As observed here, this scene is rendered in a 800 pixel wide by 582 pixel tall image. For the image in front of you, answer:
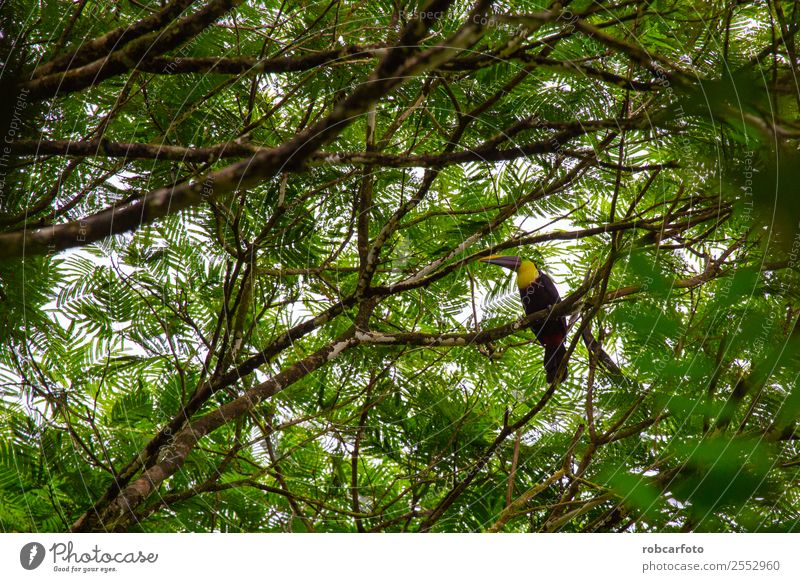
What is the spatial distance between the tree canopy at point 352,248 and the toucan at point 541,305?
0.17 feet

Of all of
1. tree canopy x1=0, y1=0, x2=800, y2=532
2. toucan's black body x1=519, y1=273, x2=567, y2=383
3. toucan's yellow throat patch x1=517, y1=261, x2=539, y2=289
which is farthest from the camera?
toucan's yellow throat patch x1=517, y1=261, x2=539, y2=289

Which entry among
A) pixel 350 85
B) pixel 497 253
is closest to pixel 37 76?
pixel 350 85

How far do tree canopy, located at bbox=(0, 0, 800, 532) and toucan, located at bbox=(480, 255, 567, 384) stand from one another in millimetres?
53

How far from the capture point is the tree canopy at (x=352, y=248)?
1156 mm

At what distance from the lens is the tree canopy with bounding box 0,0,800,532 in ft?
3.79

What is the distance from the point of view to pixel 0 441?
4.67 feet

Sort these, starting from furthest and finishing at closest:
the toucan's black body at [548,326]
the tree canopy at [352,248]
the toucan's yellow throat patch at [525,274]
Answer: the toucan's yellow throat patch at [525,274]
the toucan's black body at [548,326]
the tree canopy at [352,248]

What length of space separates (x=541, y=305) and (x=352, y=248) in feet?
2.81

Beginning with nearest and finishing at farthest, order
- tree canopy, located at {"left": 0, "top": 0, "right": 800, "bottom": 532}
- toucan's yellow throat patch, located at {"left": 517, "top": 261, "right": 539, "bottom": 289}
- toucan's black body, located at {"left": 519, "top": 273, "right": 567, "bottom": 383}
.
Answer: tree canopy, located at {"left": 0, "top": 0, "right": 800, "bottom": 532} < toucan's black body, located at {"left": 519, "top": 273, "right": 567, "bottom": 383} < toucan's yellow throat patch, located at {"left": 517, "top": 261, "right": 539, "bottom": 289}

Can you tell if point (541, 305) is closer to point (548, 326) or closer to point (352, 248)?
point (548, 326)

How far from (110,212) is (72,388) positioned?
59 centimetres

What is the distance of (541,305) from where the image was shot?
8.35ft
